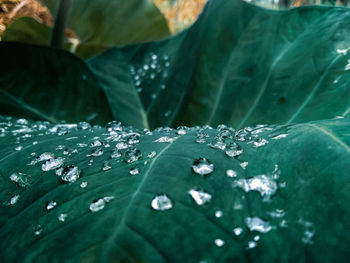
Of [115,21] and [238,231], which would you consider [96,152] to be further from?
[115,21]

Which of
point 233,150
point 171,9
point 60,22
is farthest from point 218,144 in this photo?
point 171,9

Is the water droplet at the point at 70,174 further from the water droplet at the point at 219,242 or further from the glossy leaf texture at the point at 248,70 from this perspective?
the glossy leaf texture at the point at 248,70

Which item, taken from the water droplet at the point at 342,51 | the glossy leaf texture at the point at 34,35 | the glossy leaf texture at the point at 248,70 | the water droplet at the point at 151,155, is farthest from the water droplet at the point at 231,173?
the glossy leaf texture at the point at 34,35

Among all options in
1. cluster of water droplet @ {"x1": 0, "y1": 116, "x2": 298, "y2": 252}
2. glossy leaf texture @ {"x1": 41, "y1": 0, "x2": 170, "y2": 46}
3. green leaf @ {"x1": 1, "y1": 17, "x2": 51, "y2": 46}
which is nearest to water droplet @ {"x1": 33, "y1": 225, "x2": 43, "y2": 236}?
cluster of water droplet @ {"x1": 0, "y1": 116, "x2": 298, "y2": 252}

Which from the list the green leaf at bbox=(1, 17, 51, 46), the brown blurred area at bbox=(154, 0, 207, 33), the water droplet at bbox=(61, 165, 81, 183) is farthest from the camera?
the brown blurred area at bbox=(154, 0, 207, 33)

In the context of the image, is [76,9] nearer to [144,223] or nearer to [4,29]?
[4,29]

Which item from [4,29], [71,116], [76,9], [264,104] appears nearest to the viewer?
[264,104]

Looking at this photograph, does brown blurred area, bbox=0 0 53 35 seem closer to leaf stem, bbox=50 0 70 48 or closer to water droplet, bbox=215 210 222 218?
leaf stem, bbox=50 0 70 48

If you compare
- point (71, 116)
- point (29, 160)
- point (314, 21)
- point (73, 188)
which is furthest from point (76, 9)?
point (73, 188)
